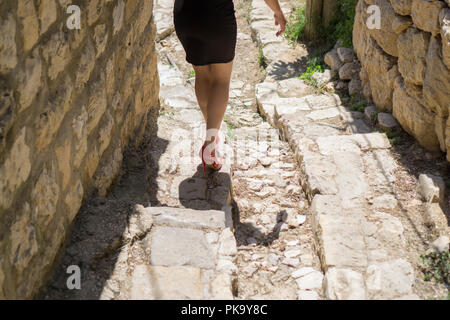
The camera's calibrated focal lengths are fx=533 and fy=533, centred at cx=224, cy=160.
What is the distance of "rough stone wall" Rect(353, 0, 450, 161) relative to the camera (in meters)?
3.30

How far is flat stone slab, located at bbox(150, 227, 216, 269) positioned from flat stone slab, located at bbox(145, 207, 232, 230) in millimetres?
56

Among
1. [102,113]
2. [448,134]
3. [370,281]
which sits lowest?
[370,281]

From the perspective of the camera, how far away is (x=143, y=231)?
2.51 meters

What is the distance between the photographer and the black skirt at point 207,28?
3.02 meters

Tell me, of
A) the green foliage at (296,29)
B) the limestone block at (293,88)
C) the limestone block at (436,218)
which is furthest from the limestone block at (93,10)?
the green foliage at (296,29)

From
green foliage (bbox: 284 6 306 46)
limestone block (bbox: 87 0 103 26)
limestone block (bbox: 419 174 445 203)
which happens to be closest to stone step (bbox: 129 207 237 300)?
limestone block (bbox: 87 0 103 26)

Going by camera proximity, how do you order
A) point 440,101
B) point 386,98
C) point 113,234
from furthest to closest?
point 386,98 → point 440,101 → point 113,234

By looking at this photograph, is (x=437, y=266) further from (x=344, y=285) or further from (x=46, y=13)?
(x=46, y=13)

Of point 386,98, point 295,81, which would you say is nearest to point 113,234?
point 386,98

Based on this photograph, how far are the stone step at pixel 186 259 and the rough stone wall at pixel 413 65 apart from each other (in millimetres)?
1633

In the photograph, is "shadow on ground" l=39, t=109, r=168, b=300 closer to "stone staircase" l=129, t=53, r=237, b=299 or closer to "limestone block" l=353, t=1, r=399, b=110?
"stone staircase" l=129, t=53, r=237, b=299

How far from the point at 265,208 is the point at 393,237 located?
3.06 ft

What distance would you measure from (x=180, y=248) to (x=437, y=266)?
130cm

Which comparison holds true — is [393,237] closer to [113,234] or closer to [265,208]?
[265,208]
